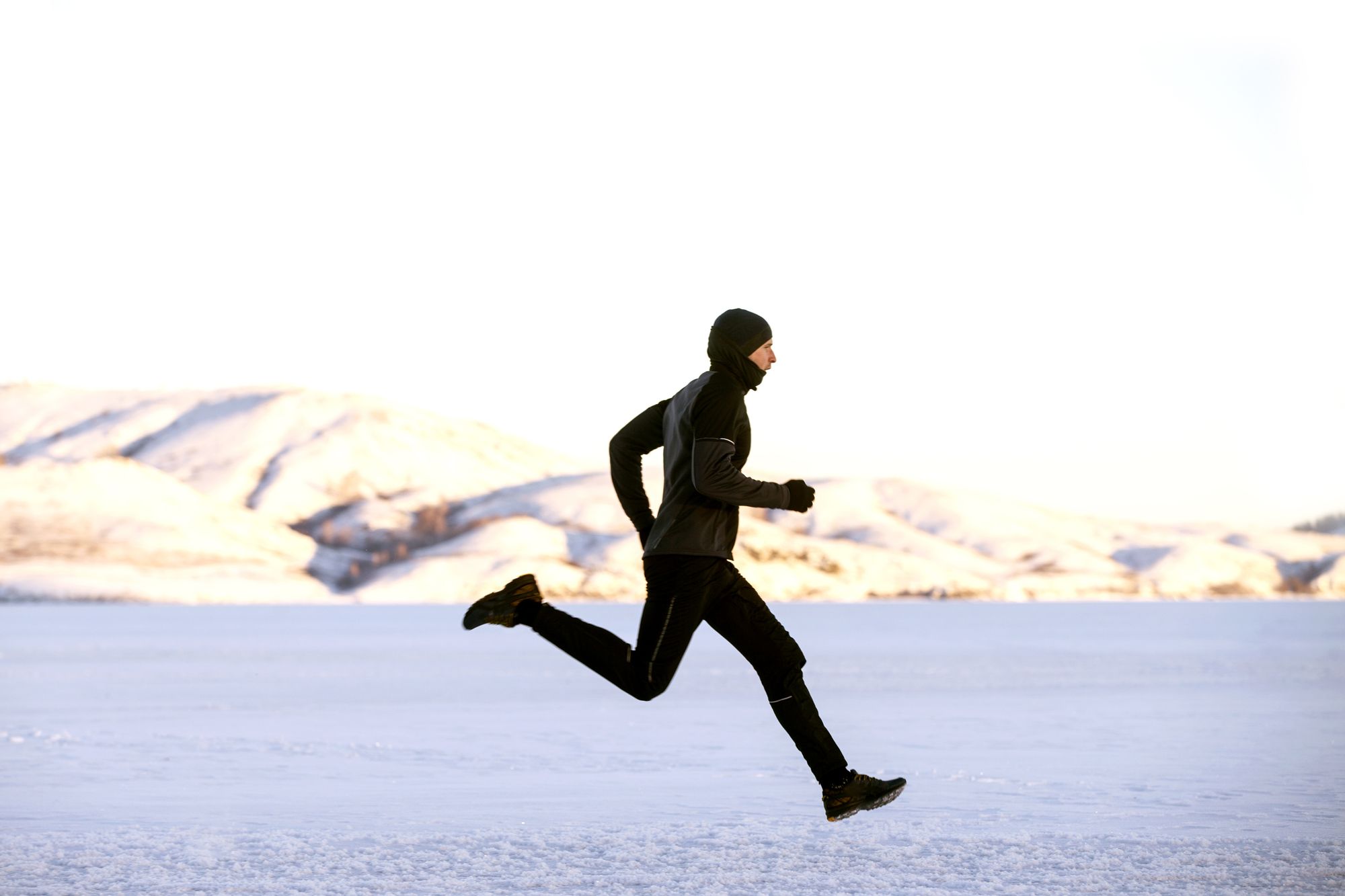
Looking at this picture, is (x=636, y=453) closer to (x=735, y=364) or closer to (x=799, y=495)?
(x=735, y=364)

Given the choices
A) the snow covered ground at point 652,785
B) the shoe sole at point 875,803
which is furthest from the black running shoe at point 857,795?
the snow covered ground at point 652,785

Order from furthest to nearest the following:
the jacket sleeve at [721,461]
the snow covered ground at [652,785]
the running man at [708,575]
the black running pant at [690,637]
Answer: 1. the snow covered ground at [652,785]
2. the black running pant at [690,637]
3. the running man at [708,575]
4. the jacket sleeve at [721,461]

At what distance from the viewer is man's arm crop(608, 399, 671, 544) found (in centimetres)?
689

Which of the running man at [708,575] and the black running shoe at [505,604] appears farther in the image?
the black running shoe at [505,604]

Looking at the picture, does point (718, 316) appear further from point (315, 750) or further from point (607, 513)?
point (607, 513)

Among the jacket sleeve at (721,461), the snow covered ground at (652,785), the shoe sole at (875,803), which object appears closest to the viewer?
the jacket sleeve at (721,461)

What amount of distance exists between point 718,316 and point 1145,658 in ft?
91.2

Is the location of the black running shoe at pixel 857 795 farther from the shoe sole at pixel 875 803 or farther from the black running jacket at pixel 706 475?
the black running jacket at pixel 706 475

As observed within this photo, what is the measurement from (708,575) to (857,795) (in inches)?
45.1

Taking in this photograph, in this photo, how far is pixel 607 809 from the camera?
10000 millimetres

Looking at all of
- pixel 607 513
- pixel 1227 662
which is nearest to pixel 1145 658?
pixel 1227 662

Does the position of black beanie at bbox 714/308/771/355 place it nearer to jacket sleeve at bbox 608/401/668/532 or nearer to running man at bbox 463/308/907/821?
running man at bbox 463/308/907/821

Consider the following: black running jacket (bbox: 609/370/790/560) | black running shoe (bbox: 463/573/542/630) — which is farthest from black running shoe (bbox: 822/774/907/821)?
black running shoe (bbox: 463/573/542/630)

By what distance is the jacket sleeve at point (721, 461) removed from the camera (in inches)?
248
